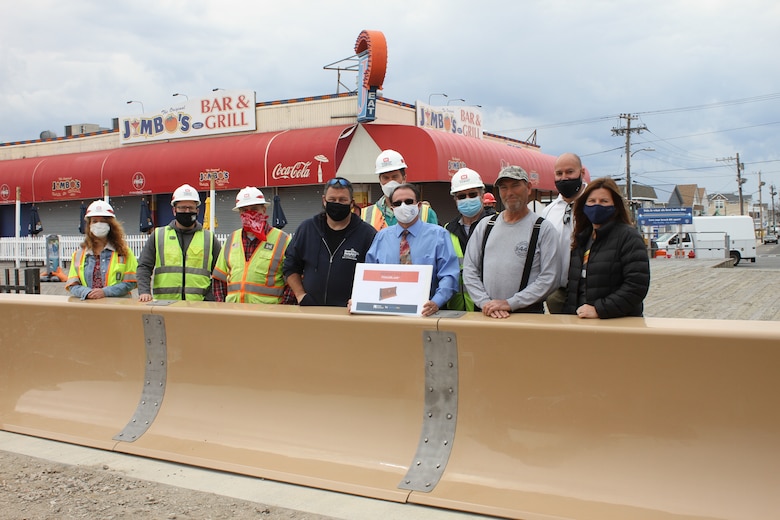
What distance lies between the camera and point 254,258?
18.0 feet

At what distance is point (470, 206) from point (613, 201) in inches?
62.3

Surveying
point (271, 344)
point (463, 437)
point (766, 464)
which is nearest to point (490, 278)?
point (463, 437)

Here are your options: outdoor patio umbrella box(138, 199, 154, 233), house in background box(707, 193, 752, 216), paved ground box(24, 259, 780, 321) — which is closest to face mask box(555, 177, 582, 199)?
paved ground box(24, 259, 780, 321)

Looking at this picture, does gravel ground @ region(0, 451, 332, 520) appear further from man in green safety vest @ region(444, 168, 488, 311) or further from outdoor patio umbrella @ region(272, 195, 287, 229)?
outdoor patio umbrella @ region(272, 195, 287, 229)

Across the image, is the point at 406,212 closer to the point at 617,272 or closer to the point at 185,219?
the point at 617,272

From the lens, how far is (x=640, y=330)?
3.18 meters

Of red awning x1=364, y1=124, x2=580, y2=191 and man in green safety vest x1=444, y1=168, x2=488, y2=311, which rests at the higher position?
red awning x1=364, y1=124, x2=580, y2=191

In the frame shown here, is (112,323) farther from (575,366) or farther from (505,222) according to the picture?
(575,366)

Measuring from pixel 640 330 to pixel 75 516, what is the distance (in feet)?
9.83

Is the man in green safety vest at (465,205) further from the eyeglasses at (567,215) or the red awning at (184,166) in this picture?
the red awning at (184,166)

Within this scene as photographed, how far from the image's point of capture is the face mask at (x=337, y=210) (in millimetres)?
5004

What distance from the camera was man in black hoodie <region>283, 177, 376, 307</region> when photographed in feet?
16.5

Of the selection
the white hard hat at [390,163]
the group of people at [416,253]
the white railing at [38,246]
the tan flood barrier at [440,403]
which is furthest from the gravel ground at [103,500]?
the white railing at [38,246]

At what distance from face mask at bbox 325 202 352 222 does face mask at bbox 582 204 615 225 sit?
1806 millimetres
